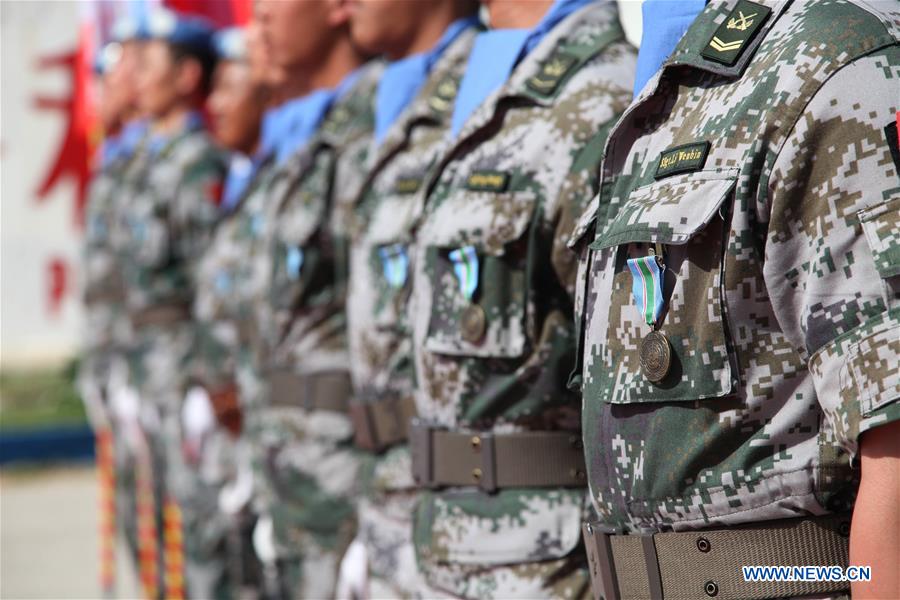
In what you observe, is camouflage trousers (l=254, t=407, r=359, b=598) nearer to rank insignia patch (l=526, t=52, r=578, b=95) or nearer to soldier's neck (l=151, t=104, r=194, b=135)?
rank insignia patch (l=526, t=52, r=578, b=95)

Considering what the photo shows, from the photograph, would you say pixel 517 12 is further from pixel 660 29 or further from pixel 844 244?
pixel 844 244

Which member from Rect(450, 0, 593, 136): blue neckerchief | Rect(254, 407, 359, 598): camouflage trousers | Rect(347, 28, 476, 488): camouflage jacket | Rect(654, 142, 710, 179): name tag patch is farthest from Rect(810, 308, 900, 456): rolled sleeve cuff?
Rect(254, 407, 359, 598): camouflage trousers

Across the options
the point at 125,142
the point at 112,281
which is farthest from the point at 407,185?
the point at 125,142

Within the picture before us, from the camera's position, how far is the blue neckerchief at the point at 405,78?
115 inches

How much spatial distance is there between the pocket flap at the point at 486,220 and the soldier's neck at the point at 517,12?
1.40 feet

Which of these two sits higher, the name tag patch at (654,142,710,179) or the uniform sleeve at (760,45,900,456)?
the name tag patch at (654,142,710,179)

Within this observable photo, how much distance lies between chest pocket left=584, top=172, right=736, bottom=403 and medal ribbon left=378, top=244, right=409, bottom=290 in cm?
112

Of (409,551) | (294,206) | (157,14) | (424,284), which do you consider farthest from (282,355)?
(157,14)

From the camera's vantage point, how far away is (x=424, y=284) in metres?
2.25

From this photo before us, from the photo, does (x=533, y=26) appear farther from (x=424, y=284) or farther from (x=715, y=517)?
(x=715, y=517)

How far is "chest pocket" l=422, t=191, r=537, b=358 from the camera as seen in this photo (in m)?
2.06

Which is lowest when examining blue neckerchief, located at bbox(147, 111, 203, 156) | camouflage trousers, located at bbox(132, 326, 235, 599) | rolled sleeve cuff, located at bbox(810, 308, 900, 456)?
camouflage trousers, located at bbox(132, 326, 235, 599)

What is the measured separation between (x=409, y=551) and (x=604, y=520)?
1.08 metres

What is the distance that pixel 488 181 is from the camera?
2107mm
